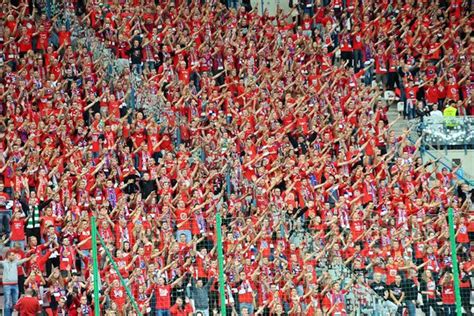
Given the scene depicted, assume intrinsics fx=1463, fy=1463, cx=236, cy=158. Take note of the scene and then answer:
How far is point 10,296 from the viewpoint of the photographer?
26.4 metres

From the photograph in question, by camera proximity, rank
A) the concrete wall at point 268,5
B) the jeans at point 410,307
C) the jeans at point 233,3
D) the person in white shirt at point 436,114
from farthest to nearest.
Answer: the concrete wall at point 268,5 → the jeans at point 233,3 → the person in white shirt at point 436,114 → the jeans at point 410,307

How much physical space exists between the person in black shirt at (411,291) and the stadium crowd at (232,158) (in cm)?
3

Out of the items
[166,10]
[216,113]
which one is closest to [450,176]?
[216,113]

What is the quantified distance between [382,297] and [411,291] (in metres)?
0.55

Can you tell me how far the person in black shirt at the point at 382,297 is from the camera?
25547 millimetres

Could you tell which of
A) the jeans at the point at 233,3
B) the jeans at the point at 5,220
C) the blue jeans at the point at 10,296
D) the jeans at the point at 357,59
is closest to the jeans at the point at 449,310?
the blue jeans at the point at 10,296

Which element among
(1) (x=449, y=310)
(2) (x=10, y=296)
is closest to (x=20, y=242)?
(2) (x=10, y=296)

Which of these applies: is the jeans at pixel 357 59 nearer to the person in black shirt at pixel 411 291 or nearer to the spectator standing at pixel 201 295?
the person in black shirt at pixel 411 291

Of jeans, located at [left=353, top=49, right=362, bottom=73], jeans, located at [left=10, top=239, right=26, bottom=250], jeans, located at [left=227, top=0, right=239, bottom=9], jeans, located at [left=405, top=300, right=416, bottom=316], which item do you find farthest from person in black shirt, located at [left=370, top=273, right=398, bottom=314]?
jeans, located at [left=227, top=0, right=239, bottom=9]

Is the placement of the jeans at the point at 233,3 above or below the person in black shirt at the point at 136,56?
above

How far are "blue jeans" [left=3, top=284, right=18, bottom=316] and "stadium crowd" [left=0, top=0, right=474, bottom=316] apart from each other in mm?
39

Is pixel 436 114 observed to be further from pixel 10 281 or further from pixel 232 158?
pixel 10 281

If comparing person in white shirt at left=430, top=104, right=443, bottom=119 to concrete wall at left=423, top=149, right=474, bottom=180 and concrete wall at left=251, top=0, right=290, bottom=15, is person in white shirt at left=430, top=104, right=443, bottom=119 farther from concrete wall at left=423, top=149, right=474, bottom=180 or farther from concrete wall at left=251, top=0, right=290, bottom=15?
concrete wall at left=251, top=0, right=290, bottom=15

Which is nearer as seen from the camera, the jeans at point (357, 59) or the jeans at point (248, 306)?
the jeans at point (248, 306)
